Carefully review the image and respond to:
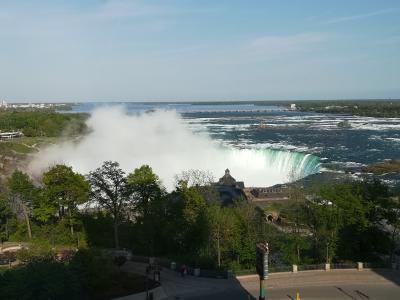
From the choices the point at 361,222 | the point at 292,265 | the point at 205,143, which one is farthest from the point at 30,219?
the point at 205,143

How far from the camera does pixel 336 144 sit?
295 ft

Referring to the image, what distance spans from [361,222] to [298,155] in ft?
125

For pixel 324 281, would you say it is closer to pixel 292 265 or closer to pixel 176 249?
pixel 292 265

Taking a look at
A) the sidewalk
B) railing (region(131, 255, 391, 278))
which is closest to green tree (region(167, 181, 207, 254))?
railing (region(131, 255, 391, 278))

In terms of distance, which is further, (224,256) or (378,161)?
(378,161)

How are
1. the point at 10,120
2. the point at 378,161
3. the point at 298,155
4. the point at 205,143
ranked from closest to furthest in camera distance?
the point at 298,155
the point at 378,161
the point at 205,143
the point at 10,120

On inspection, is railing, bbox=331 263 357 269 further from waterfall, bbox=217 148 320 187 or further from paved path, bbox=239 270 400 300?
waterfall, bbox=217 148 320 187

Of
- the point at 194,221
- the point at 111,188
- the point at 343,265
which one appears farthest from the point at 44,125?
the point at 343,265

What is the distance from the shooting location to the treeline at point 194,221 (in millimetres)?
27781

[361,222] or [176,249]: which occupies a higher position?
[361,222]

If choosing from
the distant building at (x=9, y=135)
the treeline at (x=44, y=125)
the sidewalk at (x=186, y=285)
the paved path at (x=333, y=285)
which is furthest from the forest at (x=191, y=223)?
the treeline at (x=44, y=125)

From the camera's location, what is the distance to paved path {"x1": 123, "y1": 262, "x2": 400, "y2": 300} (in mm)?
22141

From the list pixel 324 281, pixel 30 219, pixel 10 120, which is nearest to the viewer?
pixel 324 281

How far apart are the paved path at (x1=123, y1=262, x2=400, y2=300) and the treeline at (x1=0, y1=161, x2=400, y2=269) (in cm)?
203
